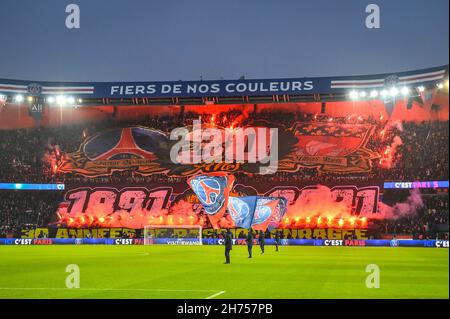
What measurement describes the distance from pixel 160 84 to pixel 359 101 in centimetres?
2682

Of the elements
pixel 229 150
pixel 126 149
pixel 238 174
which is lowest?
pixel 238 174

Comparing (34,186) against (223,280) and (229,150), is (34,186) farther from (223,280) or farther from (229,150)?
(223,280)

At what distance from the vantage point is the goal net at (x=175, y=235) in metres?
66.9

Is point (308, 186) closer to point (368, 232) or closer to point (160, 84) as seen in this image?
point (368, 232)

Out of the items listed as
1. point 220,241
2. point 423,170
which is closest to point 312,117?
point 423,170

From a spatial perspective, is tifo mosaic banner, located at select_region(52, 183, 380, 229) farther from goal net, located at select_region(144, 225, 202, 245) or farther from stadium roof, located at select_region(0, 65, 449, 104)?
stadium roof, located at select_region(0, 65, 449, 104)

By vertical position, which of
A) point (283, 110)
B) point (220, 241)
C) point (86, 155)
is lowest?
point (220, 241)

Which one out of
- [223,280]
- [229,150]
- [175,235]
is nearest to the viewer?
[223,280]

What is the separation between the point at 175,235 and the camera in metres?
68.2

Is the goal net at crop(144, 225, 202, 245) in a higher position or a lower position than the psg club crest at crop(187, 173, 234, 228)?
lower

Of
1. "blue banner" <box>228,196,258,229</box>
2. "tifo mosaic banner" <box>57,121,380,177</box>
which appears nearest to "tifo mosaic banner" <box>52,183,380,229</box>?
"tifo mosaic banner" <box>57,121,380,177</box>

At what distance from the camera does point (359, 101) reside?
82000mm

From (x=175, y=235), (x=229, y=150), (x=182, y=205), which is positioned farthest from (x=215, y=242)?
(x=229, y=150)

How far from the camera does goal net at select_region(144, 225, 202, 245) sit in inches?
2633
